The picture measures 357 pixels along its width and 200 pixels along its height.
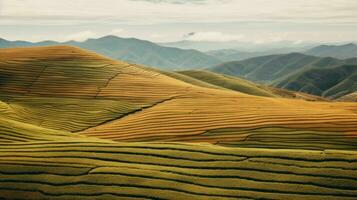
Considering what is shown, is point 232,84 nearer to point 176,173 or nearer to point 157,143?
point 157,143

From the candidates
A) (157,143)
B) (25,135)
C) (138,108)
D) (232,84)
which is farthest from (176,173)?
(232,84)

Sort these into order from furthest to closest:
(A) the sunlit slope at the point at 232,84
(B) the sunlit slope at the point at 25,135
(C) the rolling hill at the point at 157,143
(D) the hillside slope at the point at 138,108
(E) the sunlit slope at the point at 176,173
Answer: (A) the sunlit slope at the point at 232,84
(D) the hillside slope at the point at 138,108
(B) the sunlit slope at the point at 25,135
(C) the rolling hill at the point at 157,143
(E) the sunlit slope at the point at 176,173

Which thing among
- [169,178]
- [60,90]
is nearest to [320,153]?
[169,178]

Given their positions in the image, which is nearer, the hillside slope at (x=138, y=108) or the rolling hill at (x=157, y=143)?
the rolling hill at (x=157, y=143)

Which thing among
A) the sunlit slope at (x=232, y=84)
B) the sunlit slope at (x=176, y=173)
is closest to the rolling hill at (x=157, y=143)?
the sunlit slope at (x=176, y=173)

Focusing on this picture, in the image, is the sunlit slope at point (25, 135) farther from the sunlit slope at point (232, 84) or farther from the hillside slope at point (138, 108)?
the sunlit slope at point (232, 84)

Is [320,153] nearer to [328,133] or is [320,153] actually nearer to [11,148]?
[328,133]

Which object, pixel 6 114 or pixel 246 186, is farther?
pixel 6 114

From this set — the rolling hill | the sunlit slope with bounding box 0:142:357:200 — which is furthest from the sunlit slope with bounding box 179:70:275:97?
the sunlit slope with bounding box 0:142:357:200
